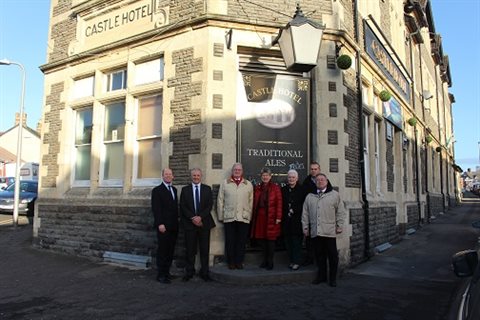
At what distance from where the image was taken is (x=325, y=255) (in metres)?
6.76

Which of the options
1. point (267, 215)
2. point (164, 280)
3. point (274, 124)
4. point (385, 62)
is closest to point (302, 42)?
point (274, 124)

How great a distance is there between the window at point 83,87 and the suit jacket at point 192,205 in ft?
14.5

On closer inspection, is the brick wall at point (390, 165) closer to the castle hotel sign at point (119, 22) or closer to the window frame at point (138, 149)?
the window frame at point (138, 149)

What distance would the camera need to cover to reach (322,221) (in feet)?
21.7

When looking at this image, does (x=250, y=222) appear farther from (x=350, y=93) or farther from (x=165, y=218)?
(x=350, y=93)

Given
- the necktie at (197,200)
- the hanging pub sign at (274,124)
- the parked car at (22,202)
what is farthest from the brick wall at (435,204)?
the parked car at (22,202)

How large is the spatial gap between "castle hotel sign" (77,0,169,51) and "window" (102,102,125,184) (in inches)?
62.2

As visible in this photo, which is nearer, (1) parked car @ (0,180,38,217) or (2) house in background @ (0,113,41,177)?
(1) parked car @ (0,180,38,217)

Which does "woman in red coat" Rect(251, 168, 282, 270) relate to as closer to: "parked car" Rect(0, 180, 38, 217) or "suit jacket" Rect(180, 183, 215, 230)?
"suit jacket" Rect(180, 183, 215, 230)

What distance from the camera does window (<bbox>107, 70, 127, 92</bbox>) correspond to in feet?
30.7

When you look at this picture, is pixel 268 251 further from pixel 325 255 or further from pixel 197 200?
pixel 197 200

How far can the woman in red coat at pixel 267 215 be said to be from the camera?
7.05 metres

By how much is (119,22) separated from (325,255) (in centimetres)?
674

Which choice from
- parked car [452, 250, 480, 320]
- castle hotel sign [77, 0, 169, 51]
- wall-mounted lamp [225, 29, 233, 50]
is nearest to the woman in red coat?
wall-mounted lamp [225, 29, 233, 50]
